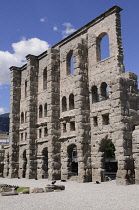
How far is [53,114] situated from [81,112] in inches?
158

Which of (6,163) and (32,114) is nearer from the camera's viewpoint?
(32,114)

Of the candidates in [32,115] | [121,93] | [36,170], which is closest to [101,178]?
[121,93]

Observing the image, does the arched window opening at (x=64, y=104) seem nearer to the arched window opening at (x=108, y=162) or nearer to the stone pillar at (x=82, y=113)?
the stone pillar at (x=82, y=113)

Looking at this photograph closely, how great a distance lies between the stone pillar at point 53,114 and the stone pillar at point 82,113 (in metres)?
3.48

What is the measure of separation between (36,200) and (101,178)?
919 cm

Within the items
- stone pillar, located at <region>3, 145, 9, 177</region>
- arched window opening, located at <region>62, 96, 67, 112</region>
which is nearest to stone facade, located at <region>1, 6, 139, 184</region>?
arched window opening, located at <region>62, 96, 67, 112</region>

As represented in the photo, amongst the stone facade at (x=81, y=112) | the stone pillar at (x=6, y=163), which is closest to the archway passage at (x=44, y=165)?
the stone facade at (x=81, y=112)

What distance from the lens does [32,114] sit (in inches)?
1050

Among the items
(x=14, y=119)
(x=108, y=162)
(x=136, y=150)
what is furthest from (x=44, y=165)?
(x=136, y=150)

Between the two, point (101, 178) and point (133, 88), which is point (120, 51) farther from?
point (101, 178)

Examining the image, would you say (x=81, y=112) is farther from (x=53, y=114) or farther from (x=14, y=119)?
(x=14, y=119)

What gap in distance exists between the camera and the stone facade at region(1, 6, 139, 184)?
17312 millimetres

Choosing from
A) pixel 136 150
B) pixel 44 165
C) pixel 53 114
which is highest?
pixel 53 114

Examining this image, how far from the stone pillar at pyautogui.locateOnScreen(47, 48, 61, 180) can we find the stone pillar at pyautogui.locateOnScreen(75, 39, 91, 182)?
3475 mm
